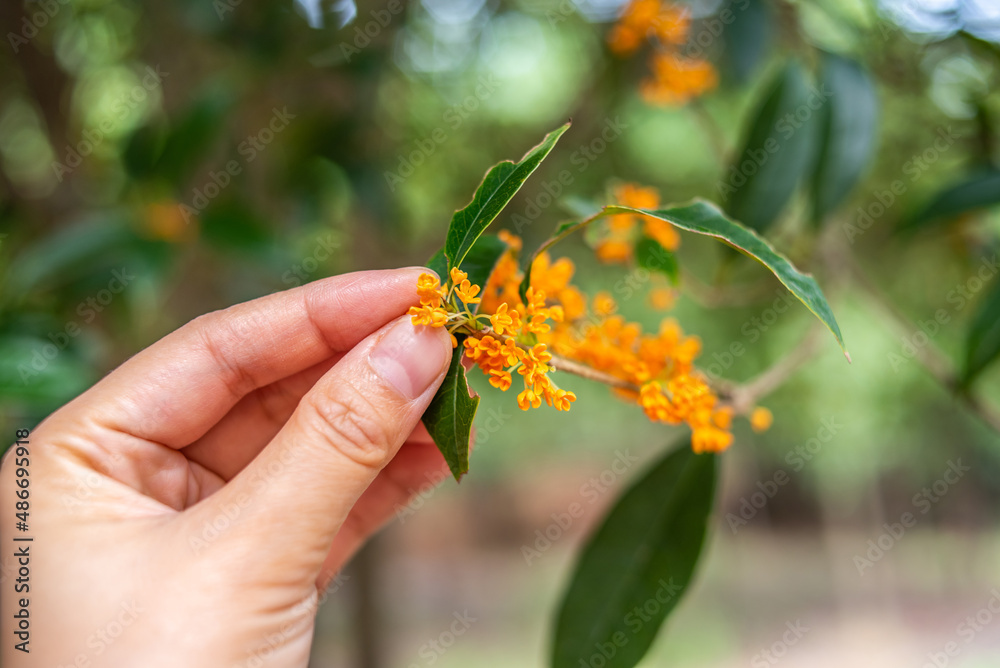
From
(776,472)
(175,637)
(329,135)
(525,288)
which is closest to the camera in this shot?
(175,637)

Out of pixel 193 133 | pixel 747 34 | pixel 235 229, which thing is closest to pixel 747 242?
pixel 747 34

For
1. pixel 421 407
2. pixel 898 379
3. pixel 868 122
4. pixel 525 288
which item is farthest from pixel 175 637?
pixel 898 379

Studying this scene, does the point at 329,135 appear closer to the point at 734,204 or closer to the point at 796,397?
the point at 734,204

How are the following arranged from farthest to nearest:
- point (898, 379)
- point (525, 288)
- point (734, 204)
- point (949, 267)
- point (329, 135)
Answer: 1. point (898, 379)
2. point (949, 267)
3. point (329, 135)
4. point (734, 204)
5. point (525, 288)

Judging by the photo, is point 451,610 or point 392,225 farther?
point 451,610

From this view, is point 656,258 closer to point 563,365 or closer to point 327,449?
point 563,365

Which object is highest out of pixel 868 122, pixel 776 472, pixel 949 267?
pixel 868 122

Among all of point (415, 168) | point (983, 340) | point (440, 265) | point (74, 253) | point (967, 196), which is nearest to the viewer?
point (440, 265)
